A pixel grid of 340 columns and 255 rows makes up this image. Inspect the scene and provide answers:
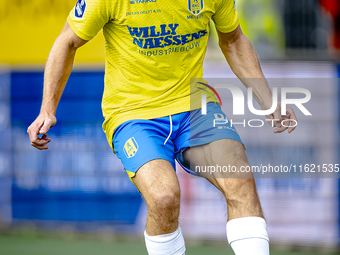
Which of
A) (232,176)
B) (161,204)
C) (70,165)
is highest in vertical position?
(232,176)

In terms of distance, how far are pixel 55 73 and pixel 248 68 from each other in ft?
3.54

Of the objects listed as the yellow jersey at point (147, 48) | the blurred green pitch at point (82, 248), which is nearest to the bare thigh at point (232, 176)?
the yellow jersey at point (147, 48)

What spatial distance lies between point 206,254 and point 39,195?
1962 mm

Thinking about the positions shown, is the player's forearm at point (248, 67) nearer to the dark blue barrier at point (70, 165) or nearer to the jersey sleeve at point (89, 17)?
the jersey sleeve at point (89, 17)

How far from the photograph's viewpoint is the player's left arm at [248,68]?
2557mm

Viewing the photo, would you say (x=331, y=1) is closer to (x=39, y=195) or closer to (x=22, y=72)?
(x=22, y=72)

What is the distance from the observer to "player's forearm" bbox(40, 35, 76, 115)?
2273 mm

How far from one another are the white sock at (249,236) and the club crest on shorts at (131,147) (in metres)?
0.58

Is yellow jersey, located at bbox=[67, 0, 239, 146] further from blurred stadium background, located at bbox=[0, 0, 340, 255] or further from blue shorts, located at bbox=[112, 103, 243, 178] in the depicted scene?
blurred stadium background, located at bbox=[0, 0, 340, 255]

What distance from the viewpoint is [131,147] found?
224 centimetres

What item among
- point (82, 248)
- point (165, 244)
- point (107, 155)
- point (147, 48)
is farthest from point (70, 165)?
point (165, 244)

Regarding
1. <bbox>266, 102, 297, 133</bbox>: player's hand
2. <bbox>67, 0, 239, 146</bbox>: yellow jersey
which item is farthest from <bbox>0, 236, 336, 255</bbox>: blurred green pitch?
<bbox>67, 0, 239, 146</bbox>: yellow jersey

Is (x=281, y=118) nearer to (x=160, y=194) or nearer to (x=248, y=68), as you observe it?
(x=248, y=68)

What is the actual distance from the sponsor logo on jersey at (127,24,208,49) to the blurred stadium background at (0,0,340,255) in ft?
7.99
